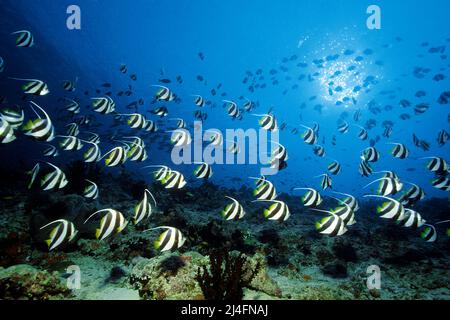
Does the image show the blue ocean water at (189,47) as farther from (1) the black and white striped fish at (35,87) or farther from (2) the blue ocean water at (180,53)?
(1) the black and white striped fish at (35,87)

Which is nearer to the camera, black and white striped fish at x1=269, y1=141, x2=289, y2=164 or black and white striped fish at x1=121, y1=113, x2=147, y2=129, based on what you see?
black and white striped fish at x1=269, y1=141, x2=289, y2=164

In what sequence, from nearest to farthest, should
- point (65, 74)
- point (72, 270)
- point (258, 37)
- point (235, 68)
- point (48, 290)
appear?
point (48, 290) → point (72, 270) → point (65, 74) → point (258, 37) → point (235, 68)

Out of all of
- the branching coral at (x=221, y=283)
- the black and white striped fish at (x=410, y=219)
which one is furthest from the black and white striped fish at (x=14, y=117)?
the black and white striped fish at (x=410, y=219)

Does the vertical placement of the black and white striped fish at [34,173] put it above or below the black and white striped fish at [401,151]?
below

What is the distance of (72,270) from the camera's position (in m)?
5.60

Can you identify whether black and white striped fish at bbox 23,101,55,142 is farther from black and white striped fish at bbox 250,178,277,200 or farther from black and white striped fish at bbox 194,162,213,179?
black and white striped fish at bbox 250,178,277,200

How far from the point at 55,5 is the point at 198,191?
55264 millimetres

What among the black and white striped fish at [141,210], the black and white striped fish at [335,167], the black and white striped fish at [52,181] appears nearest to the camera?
the black and white striped fish at [141,210]

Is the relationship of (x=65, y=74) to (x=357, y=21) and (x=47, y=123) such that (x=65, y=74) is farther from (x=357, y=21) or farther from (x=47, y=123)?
(x=357, y=21)

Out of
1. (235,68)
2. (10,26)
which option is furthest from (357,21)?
(10,26)

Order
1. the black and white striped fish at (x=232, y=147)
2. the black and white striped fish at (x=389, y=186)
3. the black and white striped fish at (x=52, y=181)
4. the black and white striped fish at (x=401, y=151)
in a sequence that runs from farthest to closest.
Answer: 1. the black and white striped fish at (x=232, y=147)
2. the black and white striped fish at (x=401, y=151)
3. the black and white striped fish at (x=389, y=186)
4. the black and white striped fish at (x=52, y=181)

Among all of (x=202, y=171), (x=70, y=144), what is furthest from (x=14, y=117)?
(x=202, y=171)

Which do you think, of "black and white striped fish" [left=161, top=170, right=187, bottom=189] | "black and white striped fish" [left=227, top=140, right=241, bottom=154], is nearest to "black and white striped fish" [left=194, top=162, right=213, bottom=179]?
"black and white striped fish" [left=161, top=170, right=187, bottom=189]
